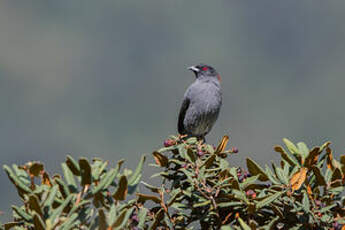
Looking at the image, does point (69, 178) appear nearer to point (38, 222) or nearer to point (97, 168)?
point (97, 168)

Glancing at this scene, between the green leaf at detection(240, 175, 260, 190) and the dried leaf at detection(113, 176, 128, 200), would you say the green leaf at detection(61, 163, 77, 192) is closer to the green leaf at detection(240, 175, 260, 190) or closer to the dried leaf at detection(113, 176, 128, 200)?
the dried leaf at detection(113, 176, 128, 200)

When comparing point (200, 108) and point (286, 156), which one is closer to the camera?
point (286, 156)

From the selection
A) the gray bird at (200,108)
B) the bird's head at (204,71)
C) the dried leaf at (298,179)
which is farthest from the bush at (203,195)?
the bird's head at (204,71)

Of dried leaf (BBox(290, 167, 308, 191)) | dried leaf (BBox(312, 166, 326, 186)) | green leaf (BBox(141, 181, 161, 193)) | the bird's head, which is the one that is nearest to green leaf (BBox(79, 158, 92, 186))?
green leaf (BBox(141, 181, 161, 193))

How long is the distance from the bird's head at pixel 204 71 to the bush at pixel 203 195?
6160 mm

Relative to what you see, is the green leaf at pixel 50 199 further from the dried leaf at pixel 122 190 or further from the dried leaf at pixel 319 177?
the dried leaf at pixel 319 177

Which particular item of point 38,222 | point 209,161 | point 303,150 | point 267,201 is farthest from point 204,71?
point 38,222

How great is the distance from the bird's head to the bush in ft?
20.2

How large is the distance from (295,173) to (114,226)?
1.21m

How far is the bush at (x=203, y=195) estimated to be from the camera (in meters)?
2.12

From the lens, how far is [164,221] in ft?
8.79

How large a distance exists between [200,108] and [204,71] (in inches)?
42.5

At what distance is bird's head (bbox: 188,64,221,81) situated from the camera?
913cm

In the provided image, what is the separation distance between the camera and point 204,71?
9.21m
